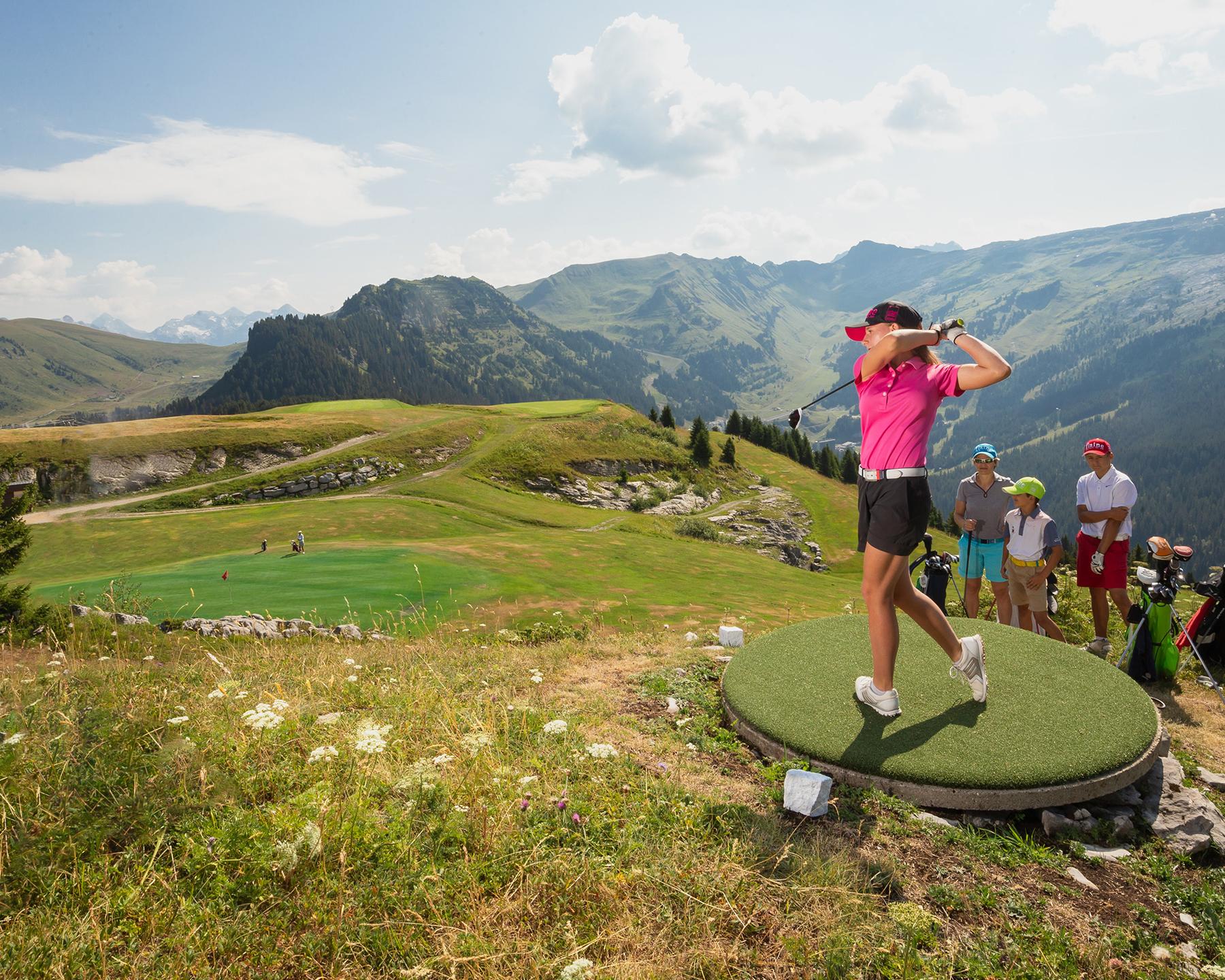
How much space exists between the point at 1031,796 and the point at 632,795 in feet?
11.0

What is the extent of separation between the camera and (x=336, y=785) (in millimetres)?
4137

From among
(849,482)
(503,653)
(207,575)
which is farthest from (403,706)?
(849,482)

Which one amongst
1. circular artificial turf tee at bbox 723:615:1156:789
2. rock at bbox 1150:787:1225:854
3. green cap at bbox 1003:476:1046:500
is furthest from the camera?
green cap at bbox 1003:476:1046:500

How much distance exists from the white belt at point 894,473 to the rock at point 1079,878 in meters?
3.09

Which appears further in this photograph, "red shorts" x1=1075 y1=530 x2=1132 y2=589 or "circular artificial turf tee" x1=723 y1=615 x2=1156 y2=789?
"red shorts" x1=1075 y1=530 x2=1132 y2=589

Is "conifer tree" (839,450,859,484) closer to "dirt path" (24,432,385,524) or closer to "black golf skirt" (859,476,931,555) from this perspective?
"dirt path" (24,432,385,524)

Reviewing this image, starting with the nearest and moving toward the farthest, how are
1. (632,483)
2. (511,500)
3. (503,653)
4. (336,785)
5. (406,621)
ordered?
(336,785), (503,653), (406,621), (511,500), (632,483)

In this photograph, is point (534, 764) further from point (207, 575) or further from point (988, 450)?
point (207, 575)

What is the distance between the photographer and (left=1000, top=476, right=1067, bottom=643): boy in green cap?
30.1 feet

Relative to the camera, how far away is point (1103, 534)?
9609 mm

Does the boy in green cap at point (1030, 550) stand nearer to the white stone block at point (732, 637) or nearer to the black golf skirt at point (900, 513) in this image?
the white stone block at point (732, 637)

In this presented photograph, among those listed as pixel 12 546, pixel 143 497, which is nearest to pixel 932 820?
pixel 12 546

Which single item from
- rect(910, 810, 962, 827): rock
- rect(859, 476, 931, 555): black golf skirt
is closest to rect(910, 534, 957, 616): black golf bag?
rect(859, 476, 931, 555): black golf skirt

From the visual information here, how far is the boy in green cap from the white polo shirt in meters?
0.65
